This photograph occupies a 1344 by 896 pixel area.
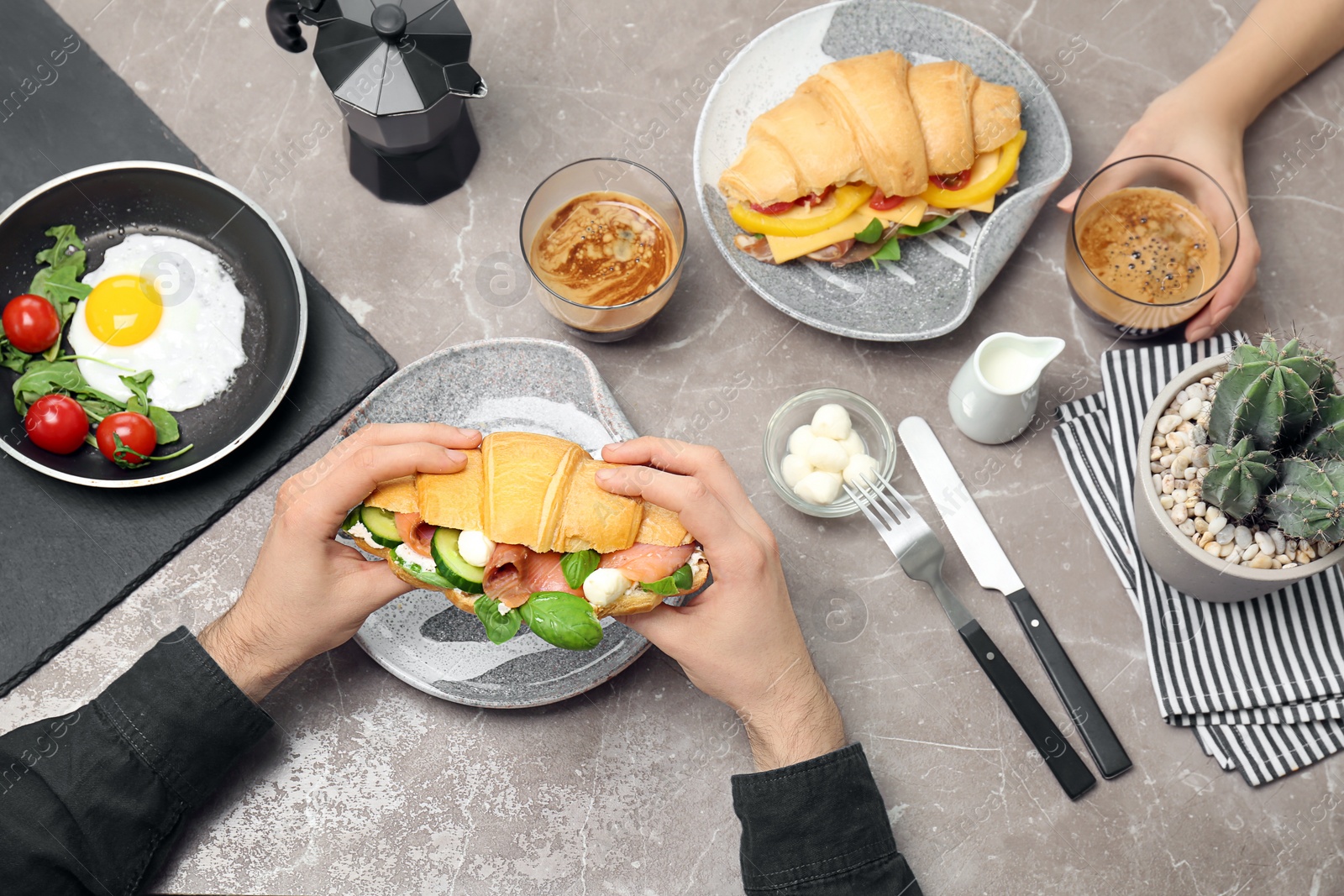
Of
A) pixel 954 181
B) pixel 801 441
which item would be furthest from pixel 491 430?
pixel 954 181

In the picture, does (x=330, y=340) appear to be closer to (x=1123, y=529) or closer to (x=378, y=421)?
(x=378, y=421)

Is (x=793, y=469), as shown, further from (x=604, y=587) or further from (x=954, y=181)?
(x=954, y=181)

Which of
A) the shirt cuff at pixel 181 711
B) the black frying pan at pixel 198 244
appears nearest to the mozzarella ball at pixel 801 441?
the black frying pan at pixel 198 244

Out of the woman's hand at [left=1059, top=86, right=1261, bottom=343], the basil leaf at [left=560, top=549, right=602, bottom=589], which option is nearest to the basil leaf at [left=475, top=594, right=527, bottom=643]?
the basil leaf at [left=560, top=549, right=602, bottom=589]

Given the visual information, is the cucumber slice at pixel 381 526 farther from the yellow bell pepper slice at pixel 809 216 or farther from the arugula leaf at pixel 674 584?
the yellow bell pepper slice at pixel 809 216

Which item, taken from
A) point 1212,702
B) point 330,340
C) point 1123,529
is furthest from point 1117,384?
point 330,340
